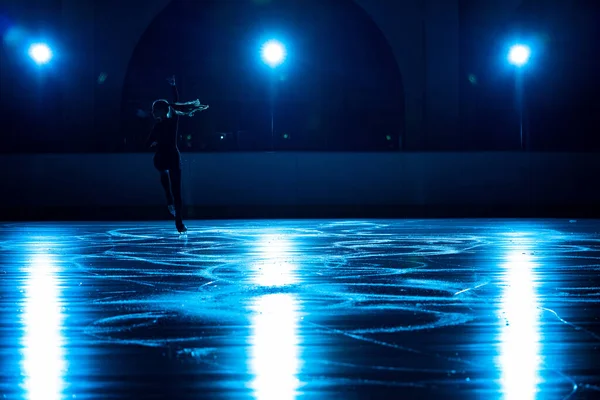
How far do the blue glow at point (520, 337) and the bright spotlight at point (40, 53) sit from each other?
17389 millimetres

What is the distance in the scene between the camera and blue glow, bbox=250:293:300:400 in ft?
13.1

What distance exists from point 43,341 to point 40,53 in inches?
774

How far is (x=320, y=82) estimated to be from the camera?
1054 inches

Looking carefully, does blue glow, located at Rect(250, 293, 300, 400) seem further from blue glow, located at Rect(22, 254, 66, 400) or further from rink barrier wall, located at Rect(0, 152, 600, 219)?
rink barrier wall, located at Rect(0, 152, 600, 219)

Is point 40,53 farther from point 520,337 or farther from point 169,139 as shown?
point 520,337

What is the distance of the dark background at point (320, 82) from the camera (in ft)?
82.0

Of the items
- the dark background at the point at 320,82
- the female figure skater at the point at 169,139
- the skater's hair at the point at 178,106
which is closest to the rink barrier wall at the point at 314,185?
the dark background at the point at 320,82

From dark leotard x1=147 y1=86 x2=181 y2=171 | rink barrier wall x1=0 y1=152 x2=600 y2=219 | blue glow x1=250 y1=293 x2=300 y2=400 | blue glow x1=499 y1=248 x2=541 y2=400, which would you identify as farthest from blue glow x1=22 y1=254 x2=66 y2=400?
rink barrier wall x1=0 y1=152 x2=600 y2=219

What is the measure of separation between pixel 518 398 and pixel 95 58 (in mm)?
22021

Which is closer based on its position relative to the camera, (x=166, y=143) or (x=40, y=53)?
(x=166, y=143)

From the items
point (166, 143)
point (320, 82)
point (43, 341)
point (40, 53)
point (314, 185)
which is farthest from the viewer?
point (320, 82)

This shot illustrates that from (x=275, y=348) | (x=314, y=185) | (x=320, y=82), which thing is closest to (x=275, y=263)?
(x=275, y=348)

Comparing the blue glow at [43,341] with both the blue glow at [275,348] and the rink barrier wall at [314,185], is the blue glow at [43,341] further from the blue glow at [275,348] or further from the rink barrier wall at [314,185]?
the rink barrier wall at [314,185]

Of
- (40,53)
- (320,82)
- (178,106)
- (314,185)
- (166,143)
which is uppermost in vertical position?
(40,53)
